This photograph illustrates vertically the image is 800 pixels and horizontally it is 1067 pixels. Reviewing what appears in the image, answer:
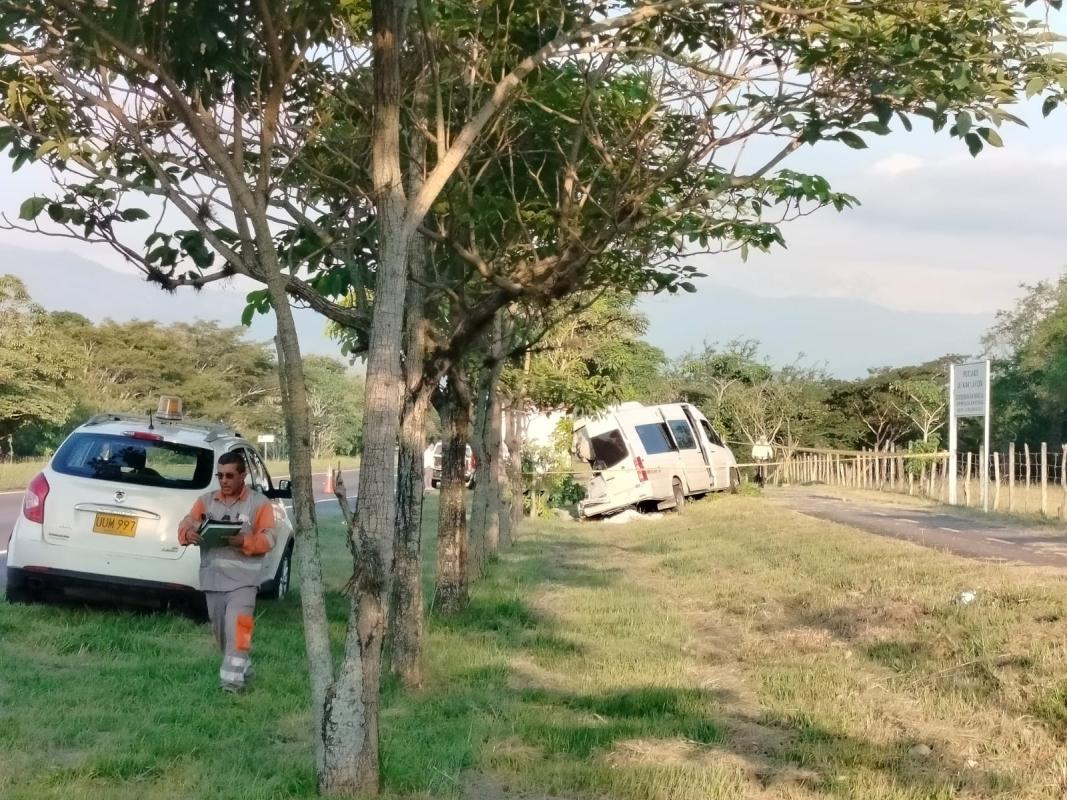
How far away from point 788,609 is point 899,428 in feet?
130

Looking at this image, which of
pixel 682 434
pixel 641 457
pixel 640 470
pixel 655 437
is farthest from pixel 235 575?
pixel 682 434

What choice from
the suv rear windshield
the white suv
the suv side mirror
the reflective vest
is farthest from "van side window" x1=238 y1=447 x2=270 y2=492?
the reflective vest

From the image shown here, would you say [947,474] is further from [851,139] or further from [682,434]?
[851,139]

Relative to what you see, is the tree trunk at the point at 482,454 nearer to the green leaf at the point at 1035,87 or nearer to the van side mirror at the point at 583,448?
the green leaf at the point at 1035,87

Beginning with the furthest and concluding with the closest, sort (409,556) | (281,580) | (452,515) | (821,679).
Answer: (281,580)
(452,515)
(409,556)
(821,679)

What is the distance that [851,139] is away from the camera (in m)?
6.28

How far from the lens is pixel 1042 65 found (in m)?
5.50

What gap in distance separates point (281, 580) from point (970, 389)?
15782 millimetres

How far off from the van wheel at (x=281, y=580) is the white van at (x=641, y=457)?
12.9 m

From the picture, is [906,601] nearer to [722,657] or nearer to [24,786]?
[722,657]

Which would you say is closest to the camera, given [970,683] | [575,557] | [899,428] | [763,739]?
[763,739]

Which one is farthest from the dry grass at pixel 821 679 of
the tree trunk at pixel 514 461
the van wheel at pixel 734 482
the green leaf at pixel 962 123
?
the van wheel at pixel 734 482

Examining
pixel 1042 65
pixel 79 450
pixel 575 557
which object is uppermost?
pixel 1042 65

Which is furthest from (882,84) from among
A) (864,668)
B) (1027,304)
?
(1027,304)
